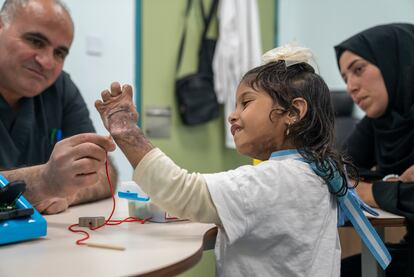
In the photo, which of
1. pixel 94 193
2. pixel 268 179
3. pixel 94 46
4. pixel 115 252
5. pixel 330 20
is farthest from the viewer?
pixel 330 20

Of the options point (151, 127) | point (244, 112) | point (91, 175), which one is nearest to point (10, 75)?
point (91, 175)

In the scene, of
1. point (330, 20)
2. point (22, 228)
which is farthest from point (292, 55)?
point (330, 20)

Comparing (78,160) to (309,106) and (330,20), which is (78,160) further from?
(330,20)

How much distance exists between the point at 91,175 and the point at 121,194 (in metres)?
0.10

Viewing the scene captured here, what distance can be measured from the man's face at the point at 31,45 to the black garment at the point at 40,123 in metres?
0.07

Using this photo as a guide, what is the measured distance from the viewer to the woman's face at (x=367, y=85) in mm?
1803

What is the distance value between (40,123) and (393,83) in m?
1.32

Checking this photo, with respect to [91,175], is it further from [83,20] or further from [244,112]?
[83,20]

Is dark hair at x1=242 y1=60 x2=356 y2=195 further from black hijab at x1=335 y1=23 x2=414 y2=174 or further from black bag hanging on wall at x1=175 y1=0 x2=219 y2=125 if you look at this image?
black bag hanging on wall at x1=175 y1=0 x2=219 y2=125

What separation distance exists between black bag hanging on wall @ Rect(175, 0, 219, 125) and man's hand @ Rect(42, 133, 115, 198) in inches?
81.8

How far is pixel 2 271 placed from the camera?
67 cm

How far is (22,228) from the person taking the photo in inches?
33.7

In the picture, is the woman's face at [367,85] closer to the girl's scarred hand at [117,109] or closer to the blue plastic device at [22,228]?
the girl's scarred hand at [117,109]

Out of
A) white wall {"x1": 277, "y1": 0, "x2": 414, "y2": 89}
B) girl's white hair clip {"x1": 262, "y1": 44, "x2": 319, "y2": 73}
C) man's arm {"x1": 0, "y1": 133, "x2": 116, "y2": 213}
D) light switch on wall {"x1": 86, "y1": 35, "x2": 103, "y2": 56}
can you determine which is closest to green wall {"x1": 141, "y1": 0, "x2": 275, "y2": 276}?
light switch on wall {"x1": 86, "y1": 35, "x2": 103, "y2": 56}
